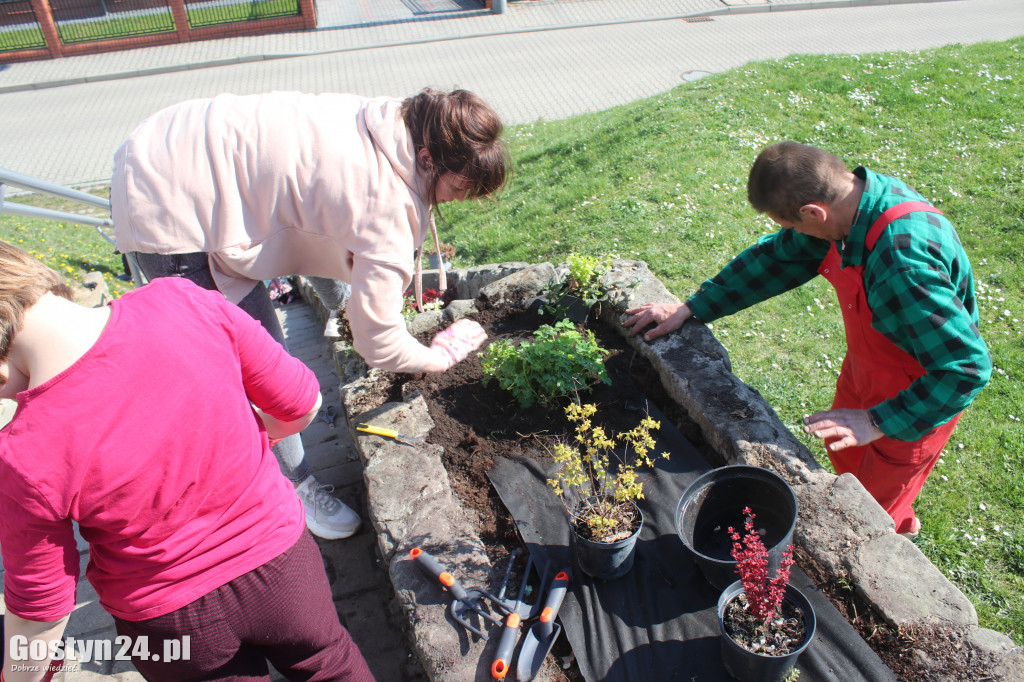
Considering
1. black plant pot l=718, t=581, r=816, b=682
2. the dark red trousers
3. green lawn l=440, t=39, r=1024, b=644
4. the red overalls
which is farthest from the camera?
green lawn l=440, t=39, r=1024, b=644

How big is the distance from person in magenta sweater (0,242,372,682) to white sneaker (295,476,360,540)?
1.29 m

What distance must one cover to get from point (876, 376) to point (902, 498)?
Answer: 60 centimetres

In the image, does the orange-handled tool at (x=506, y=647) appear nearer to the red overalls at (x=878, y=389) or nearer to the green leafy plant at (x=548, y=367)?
the green leafy plant at (x=548, y=367)

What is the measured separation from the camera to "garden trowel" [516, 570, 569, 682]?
2.10m

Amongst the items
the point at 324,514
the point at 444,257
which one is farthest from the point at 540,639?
the point at 444,257

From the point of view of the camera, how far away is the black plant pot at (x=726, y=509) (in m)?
2.30

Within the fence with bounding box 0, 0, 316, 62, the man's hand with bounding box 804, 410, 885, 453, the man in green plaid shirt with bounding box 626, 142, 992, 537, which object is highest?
the man in green plaid shirt with bounding box 626, 142, 992, 537

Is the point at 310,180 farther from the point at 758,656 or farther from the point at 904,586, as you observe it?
the point at 904,586

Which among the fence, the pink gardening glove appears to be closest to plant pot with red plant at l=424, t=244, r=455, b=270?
the pink gardening glove

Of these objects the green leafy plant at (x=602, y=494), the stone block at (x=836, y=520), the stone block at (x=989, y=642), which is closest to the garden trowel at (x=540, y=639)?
the green leafy plant at (x=602, y=494)

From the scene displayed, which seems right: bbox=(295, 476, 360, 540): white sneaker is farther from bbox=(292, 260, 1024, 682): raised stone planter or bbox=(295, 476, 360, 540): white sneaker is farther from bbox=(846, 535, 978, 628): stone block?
bbox=(846, 535, 978, 628): stone block

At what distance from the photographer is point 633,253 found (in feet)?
16.8

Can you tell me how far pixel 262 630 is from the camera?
1.74m

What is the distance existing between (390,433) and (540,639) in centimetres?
114
